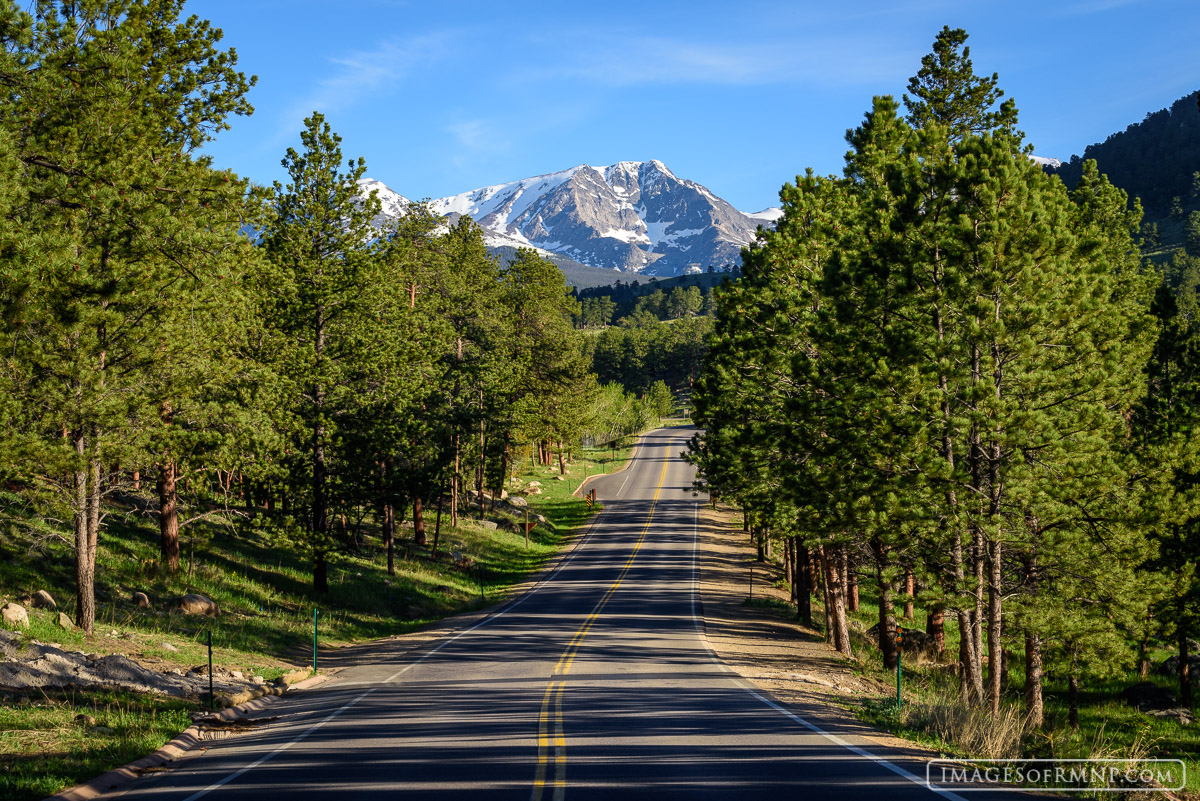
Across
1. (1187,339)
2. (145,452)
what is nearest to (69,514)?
(145,452)

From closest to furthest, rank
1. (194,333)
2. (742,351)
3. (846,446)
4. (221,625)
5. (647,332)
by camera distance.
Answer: (194,333) → (846,446) → (221,625) → (742,351) → (647,332)

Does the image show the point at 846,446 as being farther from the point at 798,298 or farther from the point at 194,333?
the point at 194,333

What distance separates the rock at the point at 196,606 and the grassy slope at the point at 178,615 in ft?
1.38

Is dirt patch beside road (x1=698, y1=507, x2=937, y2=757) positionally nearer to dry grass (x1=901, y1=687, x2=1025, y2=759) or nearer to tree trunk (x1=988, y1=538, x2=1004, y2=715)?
dry grass (x1=901, y1=687, x2=1025, y2=759)

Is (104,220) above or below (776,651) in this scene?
above

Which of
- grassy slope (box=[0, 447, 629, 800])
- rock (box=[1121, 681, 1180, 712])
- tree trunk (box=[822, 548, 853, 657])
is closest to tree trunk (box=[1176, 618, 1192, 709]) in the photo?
rock (box=[1121, 681, 1180, 712])

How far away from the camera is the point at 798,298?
22.8 metres

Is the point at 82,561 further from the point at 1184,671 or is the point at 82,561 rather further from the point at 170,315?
the point at 1184,671

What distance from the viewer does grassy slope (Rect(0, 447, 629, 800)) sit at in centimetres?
1068

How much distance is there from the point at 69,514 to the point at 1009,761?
1773 cm

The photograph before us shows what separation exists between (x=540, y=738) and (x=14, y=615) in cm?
1142

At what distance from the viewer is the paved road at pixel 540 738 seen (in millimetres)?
8938

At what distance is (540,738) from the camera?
11.5 meters

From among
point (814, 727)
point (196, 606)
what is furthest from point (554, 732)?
point (196, 606)
